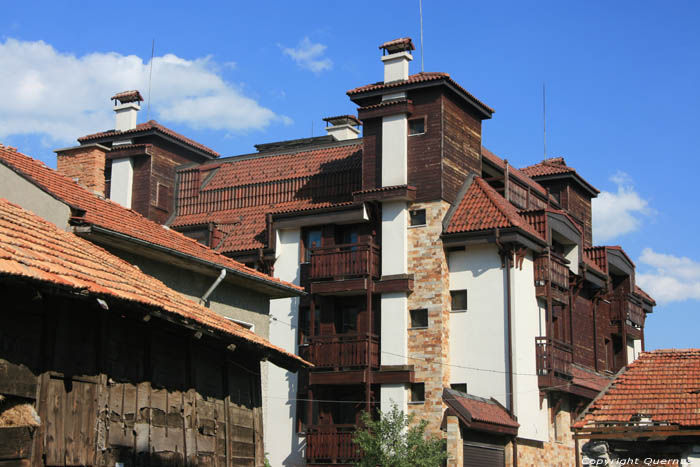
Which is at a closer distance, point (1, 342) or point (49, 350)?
point (1, 342)

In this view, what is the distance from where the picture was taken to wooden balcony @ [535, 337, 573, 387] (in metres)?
36.5

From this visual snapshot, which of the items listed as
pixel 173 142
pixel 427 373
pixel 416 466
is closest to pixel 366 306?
pixel 427 373

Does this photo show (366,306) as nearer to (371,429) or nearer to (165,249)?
(371,429)

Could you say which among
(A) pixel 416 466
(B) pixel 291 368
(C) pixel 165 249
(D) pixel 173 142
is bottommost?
(A) pixel 416 466

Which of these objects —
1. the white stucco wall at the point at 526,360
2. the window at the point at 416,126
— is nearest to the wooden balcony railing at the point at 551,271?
the white stucco wall at the point at 526,360

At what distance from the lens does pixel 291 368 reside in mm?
19875

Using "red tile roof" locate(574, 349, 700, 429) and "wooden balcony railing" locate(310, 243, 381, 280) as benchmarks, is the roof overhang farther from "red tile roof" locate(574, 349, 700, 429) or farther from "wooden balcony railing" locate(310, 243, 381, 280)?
"wooden balcony railing" locate(310, 243, 381, 280)

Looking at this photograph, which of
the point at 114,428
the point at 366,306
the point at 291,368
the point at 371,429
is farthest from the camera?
the point at 366,306

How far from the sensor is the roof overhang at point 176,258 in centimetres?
1966

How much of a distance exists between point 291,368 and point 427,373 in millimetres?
16099

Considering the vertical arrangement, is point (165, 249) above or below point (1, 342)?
above

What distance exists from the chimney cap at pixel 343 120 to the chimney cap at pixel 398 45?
7.32m

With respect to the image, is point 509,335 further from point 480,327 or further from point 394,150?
point 394,150

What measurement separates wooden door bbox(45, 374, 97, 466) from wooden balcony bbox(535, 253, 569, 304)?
84.4 ft
